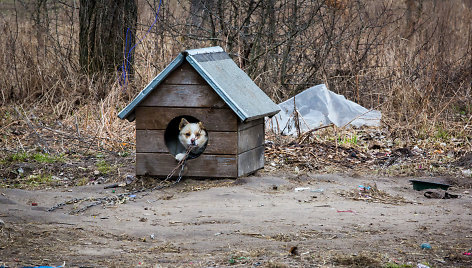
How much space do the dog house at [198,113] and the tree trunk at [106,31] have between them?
4487 millimetres

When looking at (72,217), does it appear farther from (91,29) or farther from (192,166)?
(91,29)

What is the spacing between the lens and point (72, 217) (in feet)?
16.0

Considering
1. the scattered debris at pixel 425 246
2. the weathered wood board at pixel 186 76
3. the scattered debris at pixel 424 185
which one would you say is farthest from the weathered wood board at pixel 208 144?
the scattered debris at pixel 425 246

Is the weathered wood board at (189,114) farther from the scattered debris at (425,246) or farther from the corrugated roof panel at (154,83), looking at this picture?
the scattered debris at (425,246)

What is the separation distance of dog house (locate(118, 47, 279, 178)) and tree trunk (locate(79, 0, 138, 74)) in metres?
4.49

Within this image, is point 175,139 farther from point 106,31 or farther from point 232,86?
point 106,31

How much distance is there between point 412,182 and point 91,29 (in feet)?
21.0

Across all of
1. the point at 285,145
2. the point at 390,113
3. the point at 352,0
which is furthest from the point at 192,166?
the point at 352,0

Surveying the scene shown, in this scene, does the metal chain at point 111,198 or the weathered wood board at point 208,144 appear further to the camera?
the weathered wood board at point 208,144

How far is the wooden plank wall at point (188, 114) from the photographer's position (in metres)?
6.00

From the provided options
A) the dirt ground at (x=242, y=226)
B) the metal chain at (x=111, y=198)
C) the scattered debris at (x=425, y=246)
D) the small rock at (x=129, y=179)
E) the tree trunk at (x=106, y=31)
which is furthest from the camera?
the tree trunk at (x=106, y=31)

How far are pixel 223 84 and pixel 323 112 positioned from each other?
364 centimetres

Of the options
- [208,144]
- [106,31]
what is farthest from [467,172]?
[106,31]

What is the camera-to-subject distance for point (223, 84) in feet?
19.6
